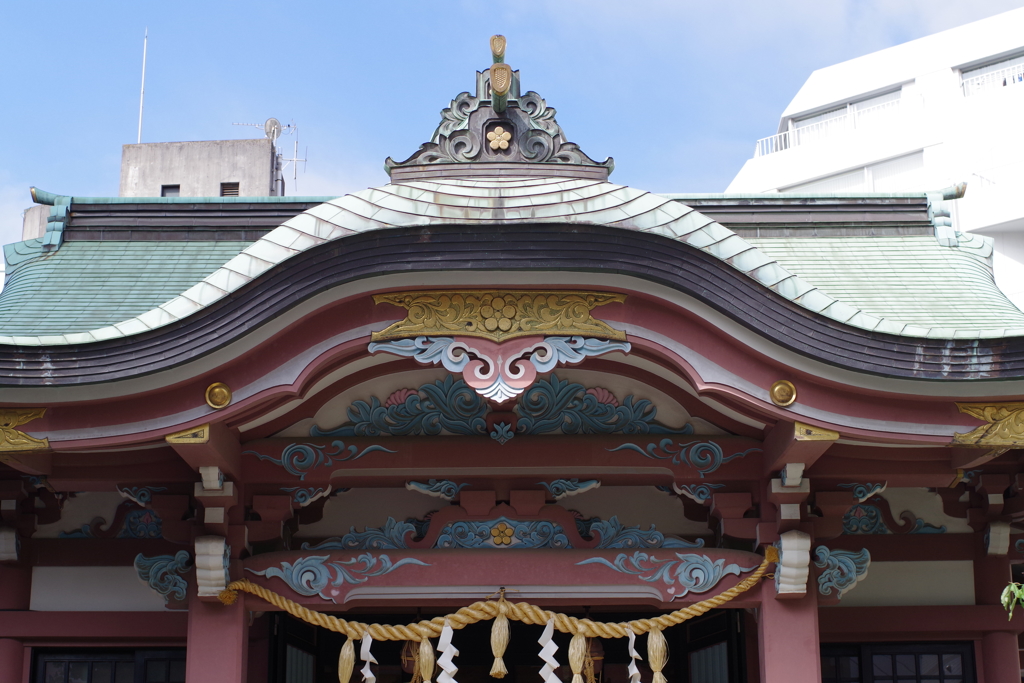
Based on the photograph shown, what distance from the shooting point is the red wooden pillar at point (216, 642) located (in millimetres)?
6449

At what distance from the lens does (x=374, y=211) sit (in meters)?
5.96

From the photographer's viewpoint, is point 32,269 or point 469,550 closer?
point 469,550

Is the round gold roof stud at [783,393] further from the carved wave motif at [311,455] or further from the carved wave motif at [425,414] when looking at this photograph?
the carved wave motif at [311,455]

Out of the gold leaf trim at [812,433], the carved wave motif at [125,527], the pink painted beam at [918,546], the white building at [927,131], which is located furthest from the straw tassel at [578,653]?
the white building at [927,131]

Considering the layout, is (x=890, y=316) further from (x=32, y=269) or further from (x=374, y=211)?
(x=32, y=269)

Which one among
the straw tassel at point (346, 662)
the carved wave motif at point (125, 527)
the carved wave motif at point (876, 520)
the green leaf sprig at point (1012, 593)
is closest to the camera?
the green leaf sprig at point (1012, 593)

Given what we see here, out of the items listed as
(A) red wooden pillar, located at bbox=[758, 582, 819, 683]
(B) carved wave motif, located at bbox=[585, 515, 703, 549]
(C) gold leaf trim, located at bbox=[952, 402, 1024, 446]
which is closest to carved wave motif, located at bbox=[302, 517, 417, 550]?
(B) carved wave motif, located at bbox=[585, 515, 703, 549]

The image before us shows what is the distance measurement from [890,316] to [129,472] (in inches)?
186

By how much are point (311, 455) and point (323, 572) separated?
0.70 m

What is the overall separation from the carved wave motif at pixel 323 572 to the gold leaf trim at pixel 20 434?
147 centimetres

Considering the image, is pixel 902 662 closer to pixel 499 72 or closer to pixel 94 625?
pixel 499 72

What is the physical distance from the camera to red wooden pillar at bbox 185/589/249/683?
6449mm

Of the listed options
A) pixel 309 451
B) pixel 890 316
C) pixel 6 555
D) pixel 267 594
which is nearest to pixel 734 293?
pixel 890 316

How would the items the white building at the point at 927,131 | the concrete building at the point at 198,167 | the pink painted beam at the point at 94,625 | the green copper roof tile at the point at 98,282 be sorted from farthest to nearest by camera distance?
the white building at the point at 927,131
the concrete building at the point at 198,167
the pink painted beam at the point at 94,625
the green copper roof tile at the point at 98,282
